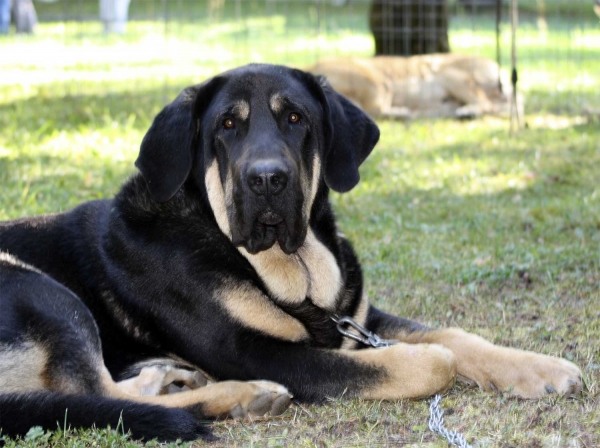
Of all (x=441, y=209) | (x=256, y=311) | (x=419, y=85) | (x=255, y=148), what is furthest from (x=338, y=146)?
(x=419, y=85)

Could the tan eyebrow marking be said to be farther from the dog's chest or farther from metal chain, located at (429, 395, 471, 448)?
metal chain, located at (429, 395, 471, 448)

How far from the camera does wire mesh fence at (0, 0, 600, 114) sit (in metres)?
13.4

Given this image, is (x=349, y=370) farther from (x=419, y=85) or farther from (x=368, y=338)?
(x=419, y=85)

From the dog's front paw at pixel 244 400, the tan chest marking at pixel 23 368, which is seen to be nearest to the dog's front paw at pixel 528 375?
the dog's front paw at pixel 244 400

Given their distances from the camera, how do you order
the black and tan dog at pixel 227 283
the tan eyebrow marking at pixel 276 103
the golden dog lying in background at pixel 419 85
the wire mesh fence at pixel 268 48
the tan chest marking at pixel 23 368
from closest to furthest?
the tan chest marking at pixel 23 368
the black and tan dog at pixel 227 283
the tan eyebrow marking at pixel 276 103
the golden dog lying in background at pixel 419 85
the wire mesh fence at pixel 268 48

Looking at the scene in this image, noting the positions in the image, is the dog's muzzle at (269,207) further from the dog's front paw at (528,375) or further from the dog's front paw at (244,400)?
the dog's front paw at (528,375)

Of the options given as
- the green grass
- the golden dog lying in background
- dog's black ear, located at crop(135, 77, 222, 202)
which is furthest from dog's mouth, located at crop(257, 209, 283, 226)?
the golden dog lying in background

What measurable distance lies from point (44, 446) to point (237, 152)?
5.18 feet

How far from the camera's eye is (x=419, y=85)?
1259 centimetres

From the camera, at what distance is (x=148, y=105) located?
11.8 meters

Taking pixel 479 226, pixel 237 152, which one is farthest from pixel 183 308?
pixel 479 226

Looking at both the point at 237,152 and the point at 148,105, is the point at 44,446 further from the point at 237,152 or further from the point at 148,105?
the point at 148,105

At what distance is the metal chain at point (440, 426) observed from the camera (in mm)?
3549

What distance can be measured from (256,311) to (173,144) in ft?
3.06
